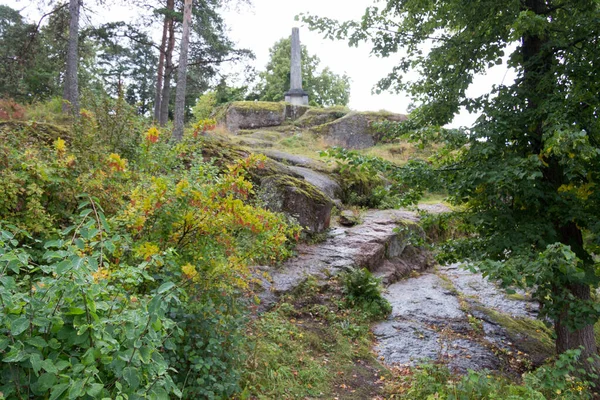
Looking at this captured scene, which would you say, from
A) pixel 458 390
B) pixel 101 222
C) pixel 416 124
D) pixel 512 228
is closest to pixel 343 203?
pixel 416 124

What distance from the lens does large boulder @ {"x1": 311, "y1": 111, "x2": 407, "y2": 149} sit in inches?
794

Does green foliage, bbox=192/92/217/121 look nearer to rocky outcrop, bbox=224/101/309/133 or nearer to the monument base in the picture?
rocky outcrop, bbox=224/101/309/133

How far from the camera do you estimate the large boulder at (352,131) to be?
2016 centimetres

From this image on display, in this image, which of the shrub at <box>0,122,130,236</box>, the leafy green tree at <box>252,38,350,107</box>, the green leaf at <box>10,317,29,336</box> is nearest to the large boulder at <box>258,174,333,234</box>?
the shrub at <box>0,122,130,236</box>

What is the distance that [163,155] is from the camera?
178 inches

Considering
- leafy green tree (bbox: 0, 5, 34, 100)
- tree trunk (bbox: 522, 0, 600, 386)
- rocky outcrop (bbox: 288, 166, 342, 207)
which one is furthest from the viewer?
leafy green tree (bbox: 0, 5, 34, 100)

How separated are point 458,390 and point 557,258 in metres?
1.68

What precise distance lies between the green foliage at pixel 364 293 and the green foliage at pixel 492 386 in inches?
87.6

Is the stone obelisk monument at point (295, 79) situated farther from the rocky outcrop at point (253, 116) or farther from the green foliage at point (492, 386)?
the green foliage at point (492, 386)

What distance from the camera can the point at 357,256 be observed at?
332 inches

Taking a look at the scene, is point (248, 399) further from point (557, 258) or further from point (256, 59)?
point (256, 59)

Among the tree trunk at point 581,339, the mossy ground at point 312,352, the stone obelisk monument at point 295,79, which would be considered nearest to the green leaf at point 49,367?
the mossy ground at point 312,352

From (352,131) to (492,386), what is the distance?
16936 millimetres

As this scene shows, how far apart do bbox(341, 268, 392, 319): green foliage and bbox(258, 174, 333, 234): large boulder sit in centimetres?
166
